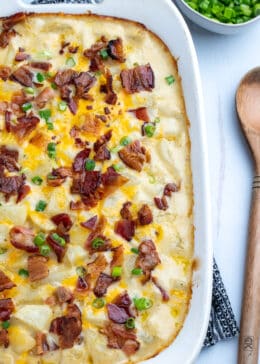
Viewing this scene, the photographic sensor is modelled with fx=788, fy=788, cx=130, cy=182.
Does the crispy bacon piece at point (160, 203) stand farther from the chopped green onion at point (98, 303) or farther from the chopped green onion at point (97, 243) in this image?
the chopped green onion at point (98, 303)

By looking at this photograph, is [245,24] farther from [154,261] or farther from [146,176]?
[154,261]

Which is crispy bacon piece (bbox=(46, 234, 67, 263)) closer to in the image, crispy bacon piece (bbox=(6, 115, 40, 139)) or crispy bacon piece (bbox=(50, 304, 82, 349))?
crispy bacon piece (bbox=(50, 304, 82, 349))

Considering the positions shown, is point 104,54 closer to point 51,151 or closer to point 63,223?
point 51,151

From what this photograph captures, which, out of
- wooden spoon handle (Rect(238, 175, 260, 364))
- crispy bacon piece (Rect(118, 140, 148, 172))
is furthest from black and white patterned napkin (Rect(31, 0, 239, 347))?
crispy bacon piece (Rect(118, 140, 148, 172))

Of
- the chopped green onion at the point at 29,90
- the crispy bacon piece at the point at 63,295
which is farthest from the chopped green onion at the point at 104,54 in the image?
the crispy bacon piece at the point at 63,295

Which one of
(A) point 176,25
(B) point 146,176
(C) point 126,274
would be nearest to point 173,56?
(A) point 176,25
